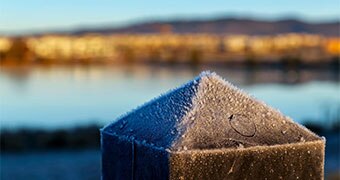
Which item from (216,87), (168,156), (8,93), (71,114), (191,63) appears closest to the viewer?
(168,156)

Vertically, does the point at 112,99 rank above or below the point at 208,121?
below

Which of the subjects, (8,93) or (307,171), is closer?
(307,171)

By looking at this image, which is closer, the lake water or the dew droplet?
the dew droplet

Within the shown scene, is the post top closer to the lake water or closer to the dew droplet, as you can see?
the dew droplet

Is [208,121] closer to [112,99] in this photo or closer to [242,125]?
[242,125]

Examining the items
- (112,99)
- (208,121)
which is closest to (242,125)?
(208,121)

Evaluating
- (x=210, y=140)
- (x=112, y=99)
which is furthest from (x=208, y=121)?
(x=112, y=99)

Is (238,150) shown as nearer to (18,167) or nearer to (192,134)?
(192,134)

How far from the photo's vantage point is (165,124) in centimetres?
163

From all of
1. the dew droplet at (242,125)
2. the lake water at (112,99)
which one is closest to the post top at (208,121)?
the dew droplet at (242,125)

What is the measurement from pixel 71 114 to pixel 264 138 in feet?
89.7

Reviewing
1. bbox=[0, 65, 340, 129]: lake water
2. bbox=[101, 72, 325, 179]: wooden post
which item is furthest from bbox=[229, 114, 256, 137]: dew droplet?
bbox=[0, 65, 340, 129]: lake water

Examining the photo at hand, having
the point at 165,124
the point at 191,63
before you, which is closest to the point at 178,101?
the point at 165,124

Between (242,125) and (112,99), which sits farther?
(112,99)
